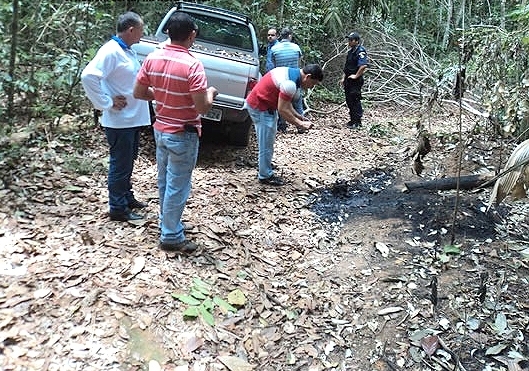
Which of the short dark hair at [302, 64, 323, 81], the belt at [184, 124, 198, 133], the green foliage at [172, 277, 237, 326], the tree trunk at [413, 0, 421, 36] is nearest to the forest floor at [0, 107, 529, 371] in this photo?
the green foliage at [172, 277, 237, 326]

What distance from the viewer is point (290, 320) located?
3586 mm

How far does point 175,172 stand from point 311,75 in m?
2.32

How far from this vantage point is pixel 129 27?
12.8ft

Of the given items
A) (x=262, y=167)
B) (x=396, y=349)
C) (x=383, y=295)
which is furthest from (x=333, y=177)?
(x=396, y=349)

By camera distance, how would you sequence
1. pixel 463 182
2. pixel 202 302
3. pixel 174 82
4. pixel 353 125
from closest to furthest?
pixel 202 302, pixel 174 82, pixel 463 182, pixel 353 125

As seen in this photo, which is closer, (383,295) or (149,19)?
(383,295)

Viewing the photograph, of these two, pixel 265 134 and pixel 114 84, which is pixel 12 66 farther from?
pixel 265 134

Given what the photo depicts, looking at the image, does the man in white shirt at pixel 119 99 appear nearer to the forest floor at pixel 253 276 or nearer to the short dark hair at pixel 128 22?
the short dark hair at pixel 128 22

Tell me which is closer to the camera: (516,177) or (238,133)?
(516,177)

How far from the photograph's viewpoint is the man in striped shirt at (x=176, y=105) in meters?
3.55

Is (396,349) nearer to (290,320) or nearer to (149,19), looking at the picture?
(290,320)

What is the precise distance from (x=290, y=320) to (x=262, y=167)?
8.54ft

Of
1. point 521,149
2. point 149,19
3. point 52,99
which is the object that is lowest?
point 52,99

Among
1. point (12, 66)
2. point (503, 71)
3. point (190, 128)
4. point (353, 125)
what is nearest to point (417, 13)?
point (353, 125)
